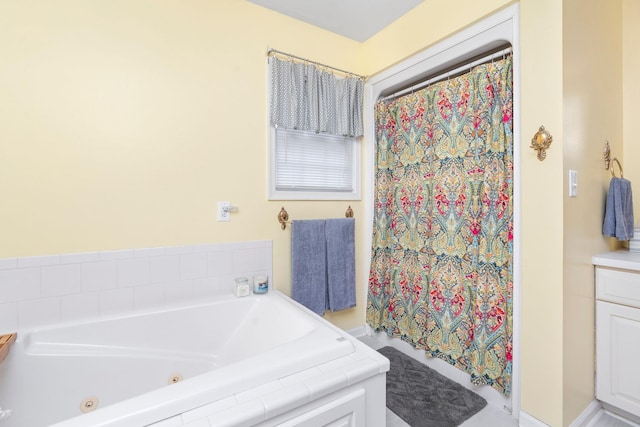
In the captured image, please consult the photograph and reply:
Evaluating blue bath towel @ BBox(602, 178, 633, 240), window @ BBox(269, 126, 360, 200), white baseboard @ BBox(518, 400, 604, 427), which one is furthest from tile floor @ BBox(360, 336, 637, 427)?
window @ BBox(269, 126, 360, 200)

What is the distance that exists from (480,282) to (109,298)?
2.09 m

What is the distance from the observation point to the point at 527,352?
142 centimetres

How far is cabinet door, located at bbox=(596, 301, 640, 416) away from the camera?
136cm

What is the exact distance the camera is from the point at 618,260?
4.59ft

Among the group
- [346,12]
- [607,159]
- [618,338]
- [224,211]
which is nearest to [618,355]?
[618,338]

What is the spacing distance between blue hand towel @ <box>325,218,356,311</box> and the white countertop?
4.72 feet

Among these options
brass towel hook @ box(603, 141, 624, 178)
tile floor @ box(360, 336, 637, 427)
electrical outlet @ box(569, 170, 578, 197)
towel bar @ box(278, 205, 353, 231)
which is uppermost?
brass towel hook @ box(603, 141, 624, 178)

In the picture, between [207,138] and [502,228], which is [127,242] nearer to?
[207,138]

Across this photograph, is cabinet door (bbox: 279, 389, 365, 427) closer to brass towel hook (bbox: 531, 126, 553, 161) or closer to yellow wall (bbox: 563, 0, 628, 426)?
yellow wall (bbox: 563, 0, 628, 426)

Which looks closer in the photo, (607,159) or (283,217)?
(607,159)

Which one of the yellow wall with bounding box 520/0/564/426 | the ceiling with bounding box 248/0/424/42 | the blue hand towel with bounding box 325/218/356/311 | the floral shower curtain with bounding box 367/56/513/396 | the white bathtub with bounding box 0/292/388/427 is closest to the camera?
the white bathtub with bounding box 0/292/388/427

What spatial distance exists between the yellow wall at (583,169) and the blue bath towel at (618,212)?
0.04m

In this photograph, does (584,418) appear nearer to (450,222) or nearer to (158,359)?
(450,222)

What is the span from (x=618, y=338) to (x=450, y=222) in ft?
3.18
